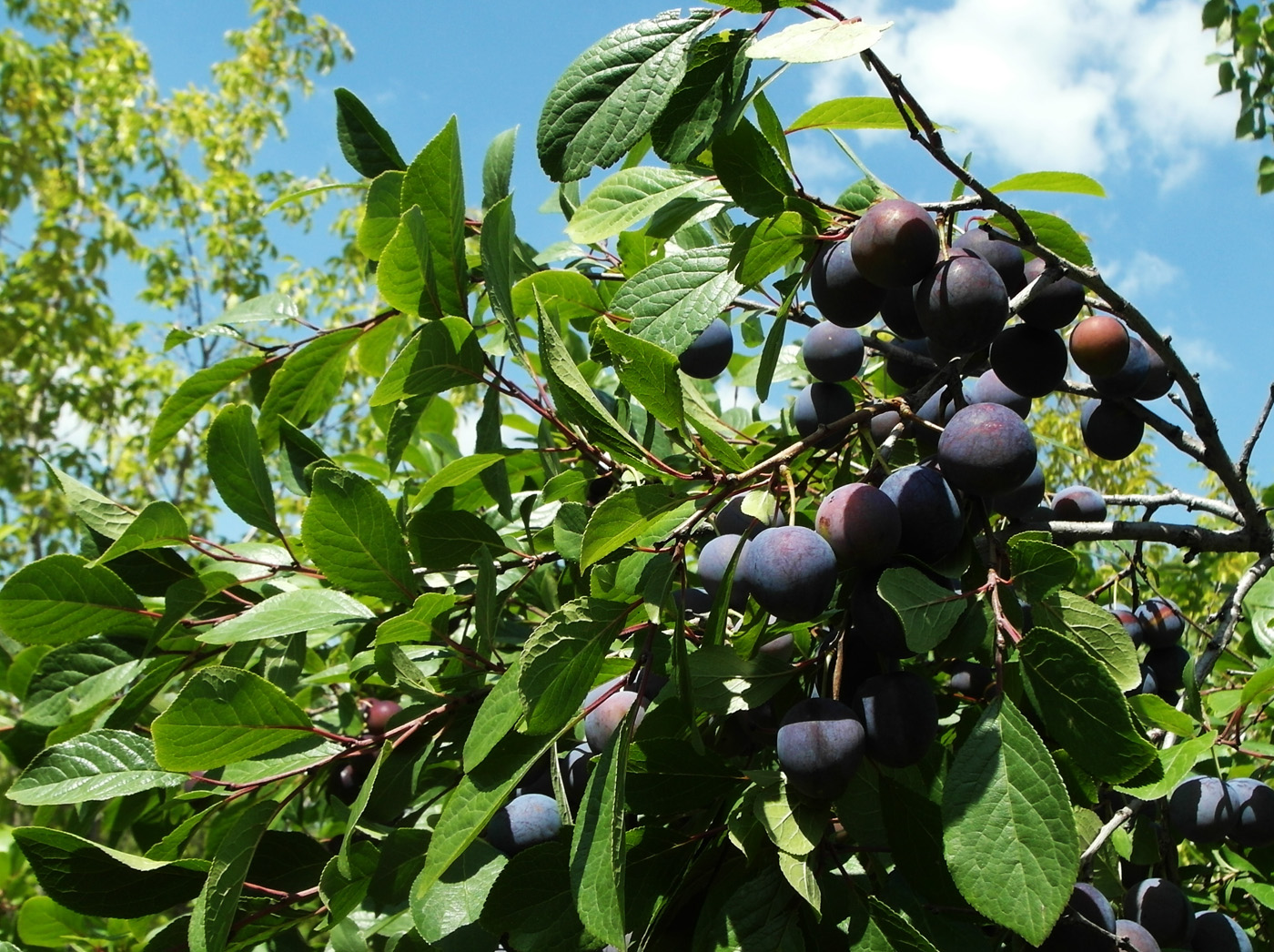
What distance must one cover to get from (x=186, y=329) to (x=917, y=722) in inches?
48.8

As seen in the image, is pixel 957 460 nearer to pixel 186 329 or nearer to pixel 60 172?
pixel 186 329

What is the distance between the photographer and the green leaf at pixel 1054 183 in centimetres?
114

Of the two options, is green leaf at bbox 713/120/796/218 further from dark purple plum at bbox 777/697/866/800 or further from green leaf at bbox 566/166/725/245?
dark purple plum at bbox 777/697/866/800

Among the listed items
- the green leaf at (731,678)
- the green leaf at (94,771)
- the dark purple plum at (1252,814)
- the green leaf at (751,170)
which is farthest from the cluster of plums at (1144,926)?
the green leaf at (94,771)

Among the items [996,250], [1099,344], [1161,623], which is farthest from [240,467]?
[1161,623]

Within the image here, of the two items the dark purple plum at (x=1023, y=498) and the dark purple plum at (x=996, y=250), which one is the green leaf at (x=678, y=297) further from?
the dark purple plum at (x=1023, y=498)

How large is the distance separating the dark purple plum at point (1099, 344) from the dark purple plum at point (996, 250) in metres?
0.11

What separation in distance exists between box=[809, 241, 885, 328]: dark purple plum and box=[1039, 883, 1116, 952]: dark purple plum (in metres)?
0.58

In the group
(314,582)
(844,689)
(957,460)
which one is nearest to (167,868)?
(314,582)

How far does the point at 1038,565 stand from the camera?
0.87 m

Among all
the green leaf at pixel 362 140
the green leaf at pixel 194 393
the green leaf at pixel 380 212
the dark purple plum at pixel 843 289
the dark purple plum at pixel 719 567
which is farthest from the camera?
the green leaf at pixel 194 393

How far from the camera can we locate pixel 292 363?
1.30 meters

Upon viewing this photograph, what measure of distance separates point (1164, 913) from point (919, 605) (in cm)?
60

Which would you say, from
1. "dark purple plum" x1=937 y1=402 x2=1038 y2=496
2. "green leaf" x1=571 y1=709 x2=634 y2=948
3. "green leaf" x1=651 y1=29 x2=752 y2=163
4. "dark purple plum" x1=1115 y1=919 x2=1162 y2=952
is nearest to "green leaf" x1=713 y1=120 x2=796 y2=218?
"green leaf" x1=651 y1=29 x2=752 y2=163
